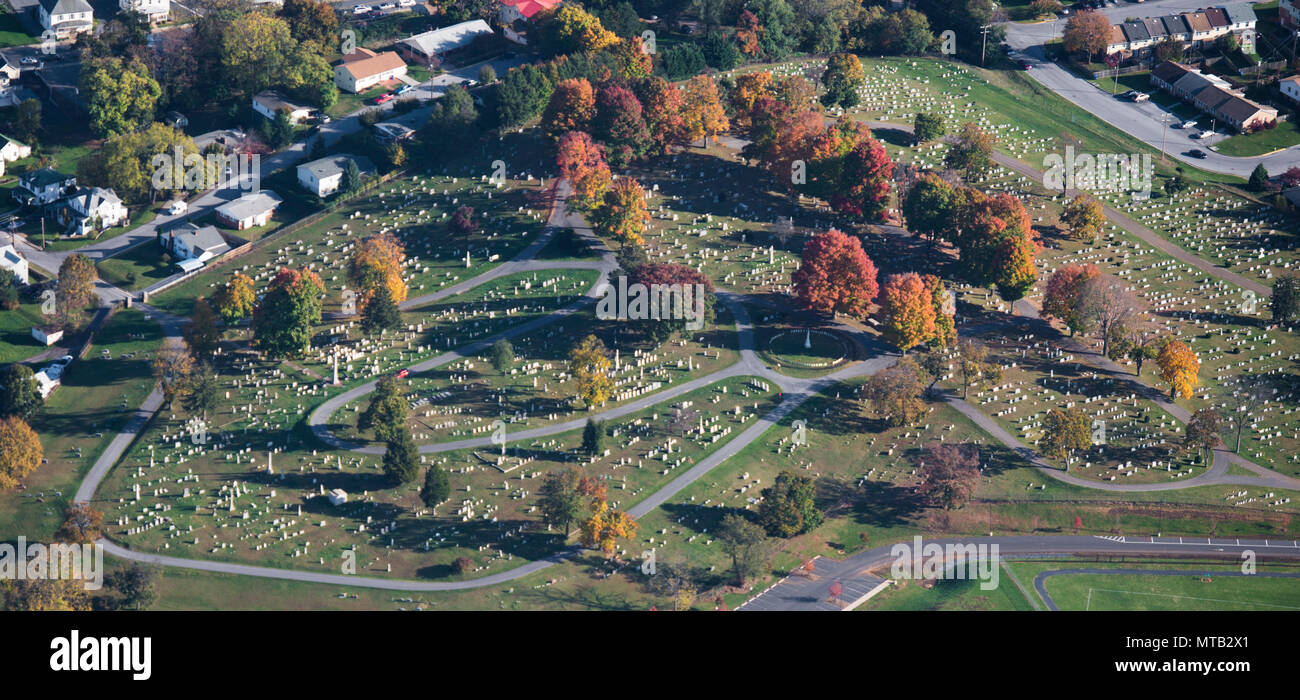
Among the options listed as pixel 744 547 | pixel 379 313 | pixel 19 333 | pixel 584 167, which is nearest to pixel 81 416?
pixel 19 333

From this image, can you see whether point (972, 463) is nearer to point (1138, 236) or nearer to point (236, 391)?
point (1138, 236)

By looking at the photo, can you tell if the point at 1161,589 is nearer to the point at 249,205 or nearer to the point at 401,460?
the point at 401,460

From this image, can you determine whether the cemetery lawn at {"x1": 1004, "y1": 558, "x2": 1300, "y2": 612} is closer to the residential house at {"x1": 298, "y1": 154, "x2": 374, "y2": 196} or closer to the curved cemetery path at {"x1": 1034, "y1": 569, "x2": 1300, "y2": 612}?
the curved cemetery path at {"x1": 1034, "y1": 569, "x2": 1300, "y2": 612}

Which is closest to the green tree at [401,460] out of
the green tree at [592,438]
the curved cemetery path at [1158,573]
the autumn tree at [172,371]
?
the green tree at [592,438]

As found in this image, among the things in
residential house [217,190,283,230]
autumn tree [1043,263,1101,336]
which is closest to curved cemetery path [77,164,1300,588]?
autumn tree [1043,263,1101,336]

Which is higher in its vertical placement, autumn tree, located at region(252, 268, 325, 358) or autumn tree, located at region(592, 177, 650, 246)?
autumn tree, located at region(592, 177, 650, 246)
